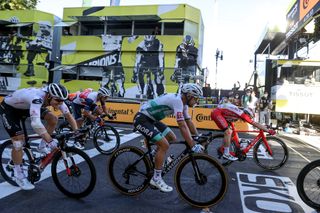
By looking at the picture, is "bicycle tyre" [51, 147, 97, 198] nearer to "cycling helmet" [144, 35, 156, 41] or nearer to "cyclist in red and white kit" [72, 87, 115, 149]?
"cyclist in red and white kit" [72, 87, 115, 149]

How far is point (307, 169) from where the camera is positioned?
4949 millimetres

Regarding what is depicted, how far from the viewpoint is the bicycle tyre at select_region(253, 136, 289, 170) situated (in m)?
7.66

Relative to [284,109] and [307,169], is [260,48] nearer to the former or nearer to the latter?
[284,109]

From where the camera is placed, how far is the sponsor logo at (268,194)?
5.09 m

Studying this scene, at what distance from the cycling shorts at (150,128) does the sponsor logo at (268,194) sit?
1.66 meters

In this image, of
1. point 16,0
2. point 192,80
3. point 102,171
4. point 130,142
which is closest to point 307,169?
point 102,171

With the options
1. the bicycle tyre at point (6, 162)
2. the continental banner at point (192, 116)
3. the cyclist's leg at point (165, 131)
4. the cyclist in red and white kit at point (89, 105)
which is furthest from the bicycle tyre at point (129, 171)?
the continental banner at point (192, 116)

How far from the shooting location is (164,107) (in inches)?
212

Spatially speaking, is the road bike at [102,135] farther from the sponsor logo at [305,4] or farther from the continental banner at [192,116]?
the sponsor logo at [305,4]

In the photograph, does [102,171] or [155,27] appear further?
[155,27]

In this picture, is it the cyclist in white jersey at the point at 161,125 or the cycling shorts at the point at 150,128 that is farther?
the cycling shorts at the point at 150,128

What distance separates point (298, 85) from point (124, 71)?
13.7 meters

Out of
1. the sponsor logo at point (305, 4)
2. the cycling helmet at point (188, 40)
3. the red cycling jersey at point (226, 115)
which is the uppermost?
the cycling helmet at point (188, 40)

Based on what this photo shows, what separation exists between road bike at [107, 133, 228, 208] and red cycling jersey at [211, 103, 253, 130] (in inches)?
108
